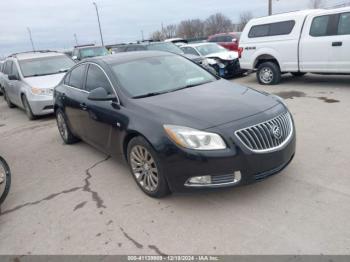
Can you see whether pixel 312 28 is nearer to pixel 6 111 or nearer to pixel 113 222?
pixel 113 222

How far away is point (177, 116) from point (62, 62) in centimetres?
725

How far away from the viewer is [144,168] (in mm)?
3570

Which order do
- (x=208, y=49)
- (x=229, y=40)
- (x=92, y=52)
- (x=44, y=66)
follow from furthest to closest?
(x=229, y=40)
(x=92, y=52)
(x=208, y=49)
(x=44, y=66)

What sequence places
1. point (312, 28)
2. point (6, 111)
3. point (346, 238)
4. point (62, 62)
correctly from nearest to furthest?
point (346, 238) → point (312, 28) → point (62, 62) → point (6, 111)

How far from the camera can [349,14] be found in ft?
25.0

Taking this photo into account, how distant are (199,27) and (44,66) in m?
59.0

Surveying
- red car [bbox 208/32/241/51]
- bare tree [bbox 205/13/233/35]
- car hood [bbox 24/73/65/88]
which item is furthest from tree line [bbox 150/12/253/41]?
car hood [bbox 24/73/65/88]

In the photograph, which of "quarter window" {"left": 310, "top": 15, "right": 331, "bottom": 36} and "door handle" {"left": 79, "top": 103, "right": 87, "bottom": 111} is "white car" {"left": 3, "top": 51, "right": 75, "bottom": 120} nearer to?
"door handle" {"left": 79, "top": 103, "right": 87, "bottom": 111}

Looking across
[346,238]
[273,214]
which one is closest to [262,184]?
[273,214]

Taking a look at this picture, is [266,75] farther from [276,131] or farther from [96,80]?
[276,131]

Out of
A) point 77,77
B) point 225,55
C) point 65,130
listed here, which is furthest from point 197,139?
point 225,55

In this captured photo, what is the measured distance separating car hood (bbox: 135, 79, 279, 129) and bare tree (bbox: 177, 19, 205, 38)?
60686 mm

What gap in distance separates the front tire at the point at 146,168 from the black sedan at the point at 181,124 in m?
0.01

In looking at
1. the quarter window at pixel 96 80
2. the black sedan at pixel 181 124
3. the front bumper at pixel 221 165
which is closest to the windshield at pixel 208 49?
the black sedan at pixel 181 124
